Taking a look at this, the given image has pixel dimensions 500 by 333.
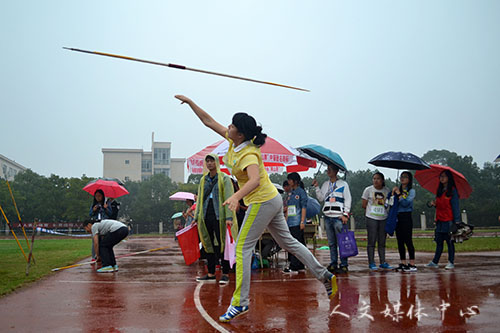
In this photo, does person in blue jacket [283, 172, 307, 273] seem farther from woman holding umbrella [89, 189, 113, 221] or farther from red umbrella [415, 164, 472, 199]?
woman holding umbrella [89, 189, 113, 221]

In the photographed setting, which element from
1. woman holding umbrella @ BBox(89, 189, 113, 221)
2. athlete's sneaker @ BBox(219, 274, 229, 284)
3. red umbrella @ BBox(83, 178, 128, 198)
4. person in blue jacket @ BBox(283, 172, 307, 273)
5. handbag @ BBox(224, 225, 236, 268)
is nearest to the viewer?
athlete's sneaker @ BBox(219, 274, 229, 284)

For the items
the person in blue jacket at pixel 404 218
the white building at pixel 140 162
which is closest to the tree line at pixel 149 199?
the white building at pixel 140 162

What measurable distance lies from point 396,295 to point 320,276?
1.43 metres

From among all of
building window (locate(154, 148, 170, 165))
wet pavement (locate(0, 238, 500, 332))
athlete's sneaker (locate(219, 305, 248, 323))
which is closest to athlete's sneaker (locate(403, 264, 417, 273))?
wet pavement (locate(0, 238, 500, 332))

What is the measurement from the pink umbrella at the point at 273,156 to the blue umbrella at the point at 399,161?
2.08 m

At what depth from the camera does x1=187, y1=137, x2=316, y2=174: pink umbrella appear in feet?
35.3

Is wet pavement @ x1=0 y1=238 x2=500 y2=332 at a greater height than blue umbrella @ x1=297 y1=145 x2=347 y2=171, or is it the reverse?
blue umbrella @ x1=297 y1=145 x2=347 y2=171

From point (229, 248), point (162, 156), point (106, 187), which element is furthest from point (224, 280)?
point (162, 156)

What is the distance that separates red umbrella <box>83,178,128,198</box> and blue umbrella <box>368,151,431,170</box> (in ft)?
24.3

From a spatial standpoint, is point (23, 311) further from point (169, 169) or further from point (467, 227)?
point (169, 169)

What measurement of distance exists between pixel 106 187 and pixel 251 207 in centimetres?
882

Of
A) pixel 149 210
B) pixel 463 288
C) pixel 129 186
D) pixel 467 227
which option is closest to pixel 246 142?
pixel 463 288

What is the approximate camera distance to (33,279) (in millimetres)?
8125

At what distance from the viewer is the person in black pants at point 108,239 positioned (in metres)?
9.63
